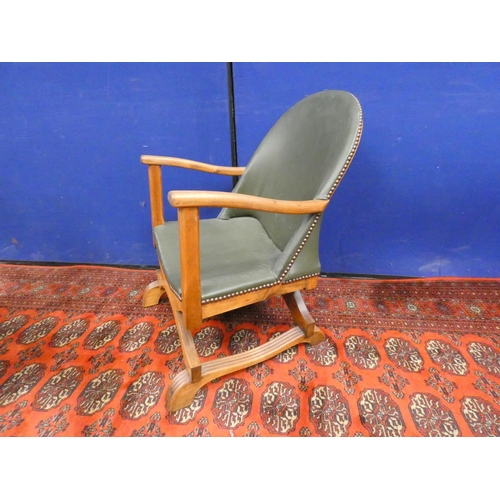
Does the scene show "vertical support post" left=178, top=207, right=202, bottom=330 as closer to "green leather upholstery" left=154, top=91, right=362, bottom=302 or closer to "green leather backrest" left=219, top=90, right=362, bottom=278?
"green leather upholstery" left=154, top=91, right=362, bottom=302

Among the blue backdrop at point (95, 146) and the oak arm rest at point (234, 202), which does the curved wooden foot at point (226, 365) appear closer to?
the oak arm rest at point (234, 202)

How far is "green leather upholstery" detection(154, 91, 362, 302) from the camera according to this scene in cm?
82

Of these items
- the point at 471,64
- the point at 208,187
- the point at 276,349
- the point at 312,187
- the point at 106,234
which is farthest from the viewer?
the point at 106,234

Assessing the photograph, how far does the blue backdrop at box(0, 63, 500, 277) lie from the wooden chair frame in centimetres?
43

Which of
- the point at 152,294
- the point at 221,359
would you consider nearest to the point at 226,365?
the point at 221,359

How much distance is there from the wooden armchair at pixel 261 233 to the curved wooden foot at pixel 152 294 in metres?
0.35

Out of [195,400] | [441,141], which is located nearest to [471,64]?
[441,141]

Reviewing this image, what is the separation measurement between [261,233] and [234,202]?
44cm

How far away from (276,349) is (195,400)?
0.35 metres

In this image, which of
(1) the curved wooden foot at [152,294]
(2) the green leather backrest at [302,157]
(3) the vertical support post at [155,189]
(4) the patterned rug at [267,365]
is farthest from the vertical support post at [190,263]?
(1) the curved wooden foot at [152,294]

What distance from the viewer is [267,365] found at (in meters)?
1.11

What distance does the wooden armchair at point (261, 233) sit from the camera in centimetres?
76

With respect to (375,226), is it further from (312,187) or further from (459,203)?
(312,187)

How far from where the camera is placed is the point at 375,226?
1588 millimetres
